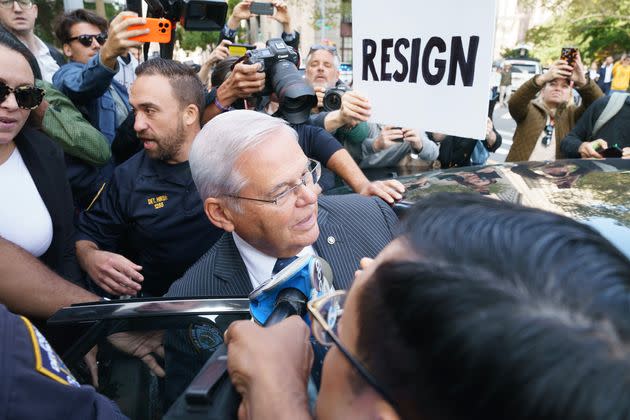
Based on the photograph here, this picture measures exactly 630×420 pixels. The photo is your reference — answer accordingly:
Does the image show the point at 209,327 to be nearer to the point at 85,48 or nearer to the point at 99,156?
the point at 99,156

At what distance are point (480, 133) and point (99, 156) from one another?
1.77 m

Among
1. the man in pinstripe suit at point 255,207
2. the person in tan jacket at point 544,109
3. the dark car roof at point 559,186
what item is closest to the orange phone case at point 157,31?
the man in pinstripe suit at point 255,207

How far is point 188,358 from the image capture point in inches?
52.9

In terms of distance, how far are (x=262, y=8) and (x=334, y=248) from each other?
2.29m

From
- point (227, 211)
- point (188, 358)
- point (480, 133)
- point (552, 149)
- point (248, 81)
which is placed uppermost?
point (248, 81)

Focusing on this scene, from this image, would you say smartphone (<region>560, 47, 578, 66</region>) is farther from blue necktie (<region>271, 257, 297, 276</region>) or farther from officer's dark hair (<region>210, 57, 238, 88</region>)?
blue necktie (<region>271, 257, 297, 276</region>)

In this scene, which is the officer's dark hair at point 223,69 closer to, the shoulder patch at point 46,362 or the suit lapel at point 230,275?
the suit lapel at point 230,275

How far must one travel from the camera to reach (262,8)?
3.45 metres

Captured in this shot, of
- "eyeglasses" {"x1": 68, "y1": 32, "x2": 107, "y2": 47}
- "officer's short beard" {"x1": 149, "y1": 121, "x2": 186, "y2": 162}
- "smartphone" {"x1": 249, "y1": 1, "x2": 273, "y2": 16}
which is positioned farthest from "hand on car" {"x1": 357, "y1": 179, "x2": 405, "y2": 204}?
"eyeglasses" {"x1": 68, "y1": 32, "x2": 107, "y2": 47}

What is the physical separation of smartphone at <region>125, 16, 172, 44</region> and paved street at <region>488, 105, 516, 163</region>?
7.30 m

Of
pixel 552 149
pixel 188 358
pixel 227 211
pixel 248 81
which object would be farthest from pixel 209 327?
pixel 552 149

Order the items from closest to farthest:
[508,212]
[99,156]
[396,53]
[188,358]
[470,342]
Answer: [470,342], [508,212], [188,358], [396,53], [99,156]

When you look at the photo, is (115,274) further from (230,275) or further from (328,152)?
(328,152)

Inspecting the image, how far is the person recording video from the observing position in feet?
1.53
